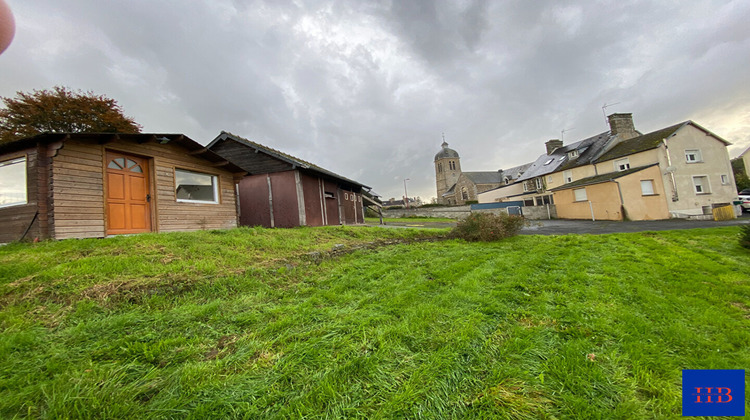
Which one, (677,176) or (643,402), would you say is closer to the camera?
(643,402)

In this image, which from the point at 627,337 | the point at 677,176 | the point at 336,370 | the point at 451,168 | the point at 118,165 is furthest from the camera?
the point at 451,168

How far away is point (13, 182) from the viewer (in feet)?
20.3

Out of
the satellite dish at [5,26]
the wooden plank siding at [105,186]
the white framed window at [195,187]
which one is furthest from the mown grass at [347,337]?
the white framed window at [195,187]

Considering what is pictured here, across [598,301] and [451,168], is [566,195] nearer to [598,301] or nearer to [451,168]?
[598,301]

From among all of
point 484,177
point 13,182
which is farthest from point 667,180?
point 484,177

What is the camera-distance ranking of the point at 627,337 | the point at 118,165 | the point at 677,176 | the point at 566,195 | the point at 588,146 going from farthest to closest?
the point at 588,146
the point at 566,195
the point at 677,176
the point at 118,165
the point at 627,337

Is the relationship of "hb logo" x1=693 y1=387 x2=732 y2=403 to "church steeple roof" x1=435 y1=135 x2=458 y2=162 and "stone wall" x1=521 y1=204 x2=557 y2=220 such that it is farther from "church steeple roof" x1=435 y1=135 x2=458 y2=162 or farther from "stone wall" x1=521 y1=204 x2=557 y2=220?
"church steeple roof" x1=435 y1=135 x2=458 y2=162

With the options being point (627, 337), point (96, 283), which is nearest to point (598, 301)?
point (627, 337)

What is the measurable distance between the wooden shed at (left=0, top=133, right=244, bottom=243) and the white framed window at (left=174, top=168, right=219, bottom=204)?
33mm

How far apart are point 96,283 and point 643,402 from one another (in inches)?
216

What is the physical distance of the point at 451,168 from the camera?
63.0m

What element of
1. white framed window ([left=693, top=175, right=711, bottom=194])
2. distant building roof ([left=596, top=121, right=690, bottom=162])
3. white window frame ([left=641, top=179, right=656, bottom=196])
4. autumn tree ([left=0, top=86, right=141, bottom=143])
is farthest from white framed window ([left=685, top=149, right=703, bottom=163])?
autumn tree ([left=0, top=86, right=141, bottom=143])

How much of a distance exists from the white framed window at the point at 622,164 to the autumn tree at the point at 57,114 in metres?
37.2

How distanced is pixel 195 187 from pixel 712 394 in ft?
36.1
